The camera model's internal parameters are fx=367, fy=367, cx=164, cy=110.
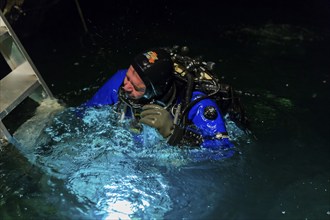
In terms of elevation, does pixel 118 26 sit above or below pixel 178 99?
above

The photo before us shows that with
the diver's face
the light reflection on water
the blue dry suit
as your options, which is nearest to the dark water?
the light reflection on water

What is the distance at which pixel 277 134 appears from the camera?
5277mm

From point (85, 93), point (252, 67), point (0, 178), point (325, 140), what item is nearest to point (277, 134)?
point (325, 140)

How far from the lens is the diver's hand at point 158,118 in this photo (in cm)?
386

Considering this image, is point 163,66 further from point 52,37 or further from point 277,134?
point 52,37

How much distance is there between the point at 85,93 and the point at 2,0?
2850 mm

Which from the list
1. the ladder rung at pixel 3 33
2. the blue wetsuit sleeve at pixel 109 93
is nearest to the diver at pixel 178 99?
the blue wetsuit sleeve at pixel 109 93

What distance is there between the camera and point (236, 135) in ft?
16.0

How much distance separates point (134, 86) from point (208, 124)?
0.94m

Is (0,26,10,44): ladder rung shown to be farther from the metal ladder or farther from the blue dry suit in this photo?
the blue dry suit

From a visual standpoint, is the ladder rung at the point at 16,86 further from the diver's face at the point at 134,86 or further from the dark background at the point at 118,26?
the dark background at the point at 118,26

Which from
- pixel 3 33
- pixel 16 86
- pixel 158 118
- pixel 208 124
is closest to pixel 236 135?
pixel 208 124

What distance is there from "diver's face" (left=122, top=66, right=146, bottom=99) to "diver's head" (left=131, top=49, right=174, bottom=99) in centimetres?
6

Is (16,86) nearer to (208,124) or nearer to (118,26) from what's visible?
(208,124)
